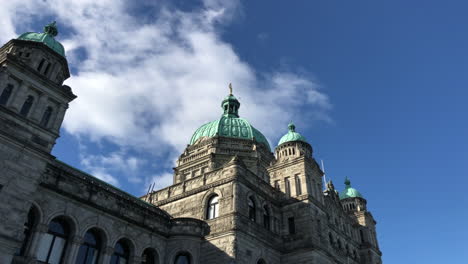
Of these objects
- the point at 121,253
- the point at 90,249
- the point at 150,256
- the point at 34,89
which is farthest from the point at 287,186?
the point at 34,89

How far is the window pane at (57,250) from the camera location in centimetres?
2327

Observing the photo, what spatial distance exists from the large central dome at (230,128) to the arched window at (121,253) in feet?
88.5

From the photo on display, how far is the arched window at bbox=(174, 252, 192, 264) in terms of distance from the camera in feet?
95.9

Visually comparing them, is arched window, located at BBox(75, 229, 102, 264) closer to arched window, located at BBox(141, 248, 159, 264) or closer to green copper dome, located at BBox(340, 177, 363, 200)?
arched window, located at BBox(141, 248, 159, 264)

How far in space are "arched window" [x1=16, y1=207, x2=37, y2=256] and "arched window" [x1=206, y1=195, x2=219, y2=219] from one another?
13582 mm

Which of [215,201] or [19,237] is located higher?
[215,201]

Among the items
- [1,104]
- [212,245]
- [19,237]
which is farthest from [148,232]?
[1,104]

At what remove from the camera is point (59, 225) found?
955 inches

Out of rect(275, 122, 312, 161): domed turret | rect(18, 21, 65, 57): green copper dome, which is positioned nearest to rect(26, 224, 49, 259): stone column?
rect(18, 21, 65, 57): green copper dome

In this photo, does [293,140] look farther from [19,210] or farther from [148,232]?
[19,210]

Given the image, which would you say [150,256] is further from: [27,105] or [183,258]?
[27,105]

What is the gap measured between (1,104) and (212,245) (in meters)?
17.2

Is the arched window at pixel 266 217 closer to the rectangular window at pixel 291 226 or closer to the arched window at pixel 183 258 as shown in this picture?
the rectangular window at pixel 291 226

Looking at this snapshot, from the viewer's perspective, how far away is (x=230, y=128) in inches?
2163
